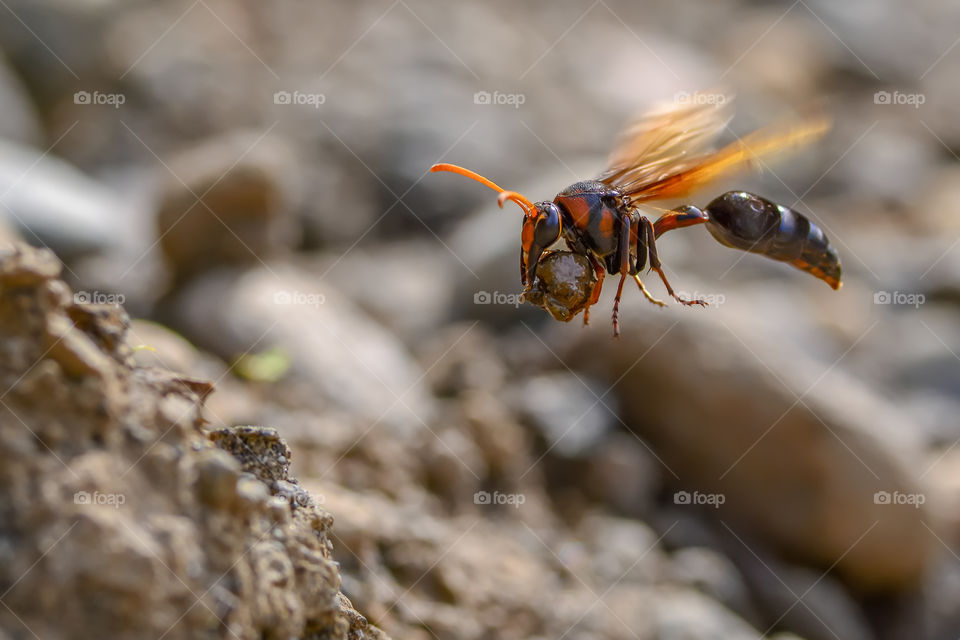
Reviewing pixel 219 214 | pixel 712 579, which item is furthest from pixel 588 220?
pixel 219 214

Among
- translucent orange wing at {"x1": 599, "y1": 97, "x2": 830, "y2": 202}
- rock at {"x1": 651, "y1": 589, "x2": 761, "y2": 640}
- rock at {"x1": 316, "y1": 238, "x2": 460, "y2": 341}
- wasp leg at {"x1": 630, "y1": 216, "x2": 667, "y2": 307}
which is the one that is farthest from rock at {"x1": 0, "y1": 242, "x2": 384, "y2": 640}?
rock at {"x1": 316, "y1": 238, "x2": 460, "y2": 341}

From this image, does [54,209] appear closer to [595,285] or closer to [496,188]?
[595,285]

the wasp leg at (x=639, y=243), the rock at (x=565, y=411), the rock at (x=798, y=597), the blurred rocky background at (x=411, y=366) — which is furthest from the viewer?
the rock at (x=565, y=411)

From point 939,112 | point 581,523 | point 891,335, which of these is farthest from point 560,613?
point 939,112

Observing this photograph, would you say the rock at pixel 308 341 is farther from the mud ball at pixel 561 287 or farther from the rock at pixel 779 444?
the mud ball at pixel 561 287

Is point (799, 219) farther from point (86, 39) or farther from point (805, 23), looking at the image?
point (805, 23)

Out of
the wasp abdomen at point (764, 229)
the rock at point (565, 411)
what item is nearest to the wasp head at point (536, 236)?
the wasp abdomen at point (764, 229)

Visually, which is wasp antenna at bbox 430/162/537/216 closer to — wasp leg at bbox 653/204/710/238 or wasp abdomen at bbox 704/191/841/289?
wasp leg at bbox 653/204/710/238

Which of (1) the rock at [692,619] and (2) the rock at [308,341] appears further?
(2) the rock at [308,341]

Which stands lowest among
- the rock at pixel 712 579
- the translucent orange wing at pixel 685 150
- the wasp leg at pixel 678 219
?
the rock at pixel 712 579
